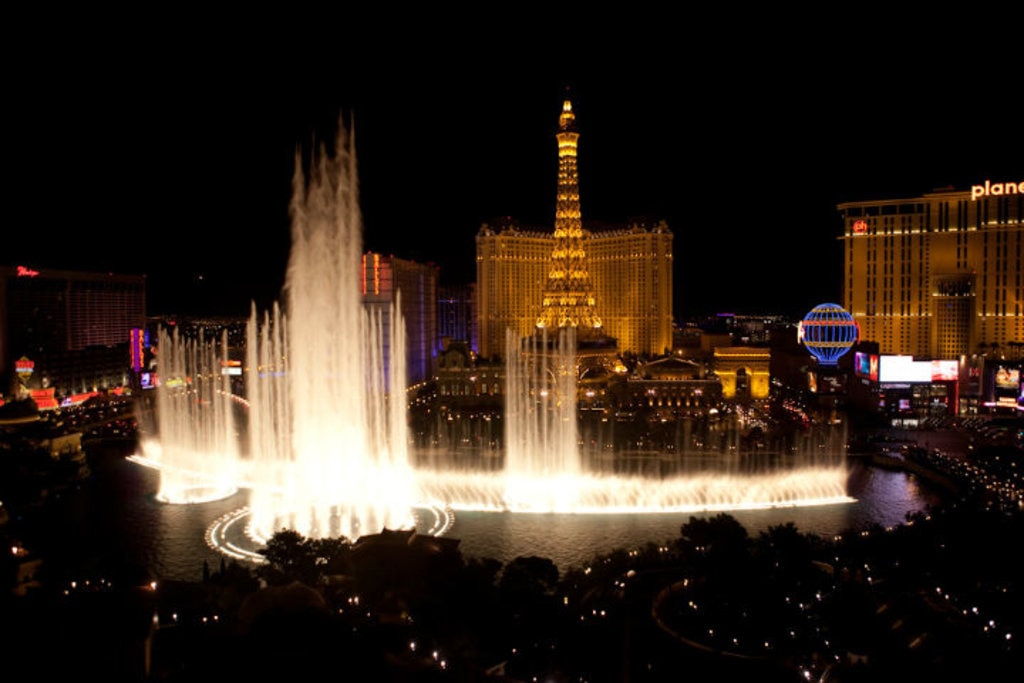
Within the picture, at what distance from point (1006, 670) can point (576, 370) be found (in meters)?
39.7

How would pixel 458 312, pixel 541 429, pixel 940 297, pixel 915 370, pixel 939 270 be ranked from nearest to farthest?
pixel 541 429, pixel 915 370, pixel 940 297, pixel 939 270, pixel 458 312

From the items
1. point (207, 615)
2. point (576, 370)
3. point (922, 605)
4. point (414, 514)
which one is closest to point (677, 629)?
point (922, 605)

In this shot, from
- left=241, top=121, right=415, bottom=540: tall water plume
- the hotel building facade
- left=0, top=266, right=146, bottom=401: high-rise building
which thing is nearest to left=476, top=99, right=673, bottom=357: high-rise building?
the hotel building facade

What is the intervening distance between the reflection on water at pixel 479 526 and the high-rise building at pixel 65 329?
26628 mm

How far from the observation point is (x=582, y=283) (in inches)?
2311

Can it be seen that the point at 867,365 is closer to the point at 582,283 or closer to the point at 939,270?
the point at 939,270

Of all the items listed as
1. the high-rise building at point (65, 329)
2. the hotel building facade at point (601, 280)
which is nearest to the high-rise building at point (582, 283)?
the hotel building facade at point (601, 280)

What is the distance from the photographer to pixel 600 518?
23.5m

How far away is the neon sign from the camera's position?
48938 mm

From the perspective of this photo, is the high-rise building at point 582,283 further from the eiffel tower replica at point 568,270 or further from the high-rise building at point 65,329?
the high-rise building at point 65,329

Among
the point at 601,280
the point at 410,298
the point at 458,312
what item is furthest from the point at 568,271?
the point at 458,312

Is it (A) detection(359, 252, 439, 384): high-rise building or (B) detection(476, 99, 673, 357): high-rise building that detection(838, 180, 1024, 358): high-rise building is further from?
(A) detection(359, 252, 439, 384): high-rise building

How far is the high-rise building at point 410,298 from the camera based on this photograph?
51.5 metres

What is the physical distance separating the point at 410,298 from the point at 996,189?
124ft
